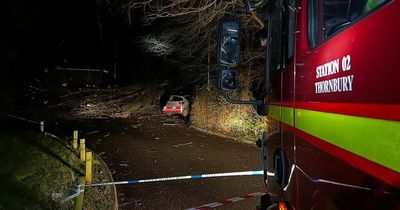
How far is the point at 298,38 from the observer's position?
2.59m

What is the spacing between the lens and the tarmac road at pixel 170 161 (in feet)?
28.3

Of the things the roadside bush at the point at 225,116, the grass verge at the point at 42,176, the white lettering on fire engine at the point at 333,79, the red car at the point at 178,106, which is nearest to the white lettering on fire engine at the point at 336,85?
the white lettering on fire engine at the point at 333,79

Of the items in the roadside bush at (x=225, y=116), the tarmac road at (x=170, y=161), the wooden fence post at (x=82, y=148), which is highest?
the roadside bush at (x=225, y=116)

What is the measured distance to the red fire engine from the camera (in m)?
1.36

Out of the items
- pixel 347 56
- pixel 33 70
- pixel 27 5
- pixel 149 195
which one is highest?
pixel 27 5

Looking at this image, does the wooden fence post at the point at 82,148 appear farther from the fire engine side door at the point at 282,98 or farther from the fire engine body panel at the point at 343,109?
the fire engine body panel at the point at 343,109

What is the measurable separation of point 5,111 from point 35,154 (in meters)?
17.6

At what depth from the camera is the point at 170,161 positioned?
12.7m

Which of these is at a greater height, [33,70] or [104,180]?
[33,70]

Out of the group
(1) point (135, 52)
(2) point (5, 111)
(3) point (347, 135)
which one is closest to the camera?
(3) point (347, 135)

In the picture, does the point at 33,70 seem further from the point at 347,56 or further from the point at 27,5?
the point at 347,56

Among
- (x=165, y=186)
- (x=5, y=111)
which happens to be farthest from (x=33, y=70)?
(x=165, y=186)

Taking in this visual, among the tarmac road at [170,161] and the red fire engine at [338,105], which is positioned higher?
the red fire engine at [338,105]

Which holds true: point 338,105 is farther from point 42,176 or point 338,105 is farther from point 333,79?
point 42,176
